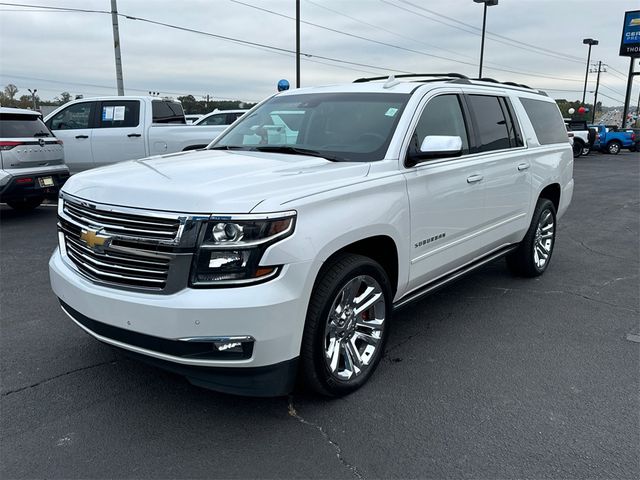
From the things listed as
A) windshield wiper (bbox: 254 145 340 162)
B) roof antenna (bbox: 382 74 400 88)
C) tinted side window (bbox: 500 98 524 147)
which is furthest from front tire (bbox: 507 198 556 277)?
windshield wiper (bbox: 254 145 340 162)

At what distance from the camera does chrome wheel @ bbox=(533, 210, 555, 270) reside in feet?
18.9

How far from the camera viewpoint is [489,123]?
4773 mm

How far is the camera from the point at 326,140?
157 inches

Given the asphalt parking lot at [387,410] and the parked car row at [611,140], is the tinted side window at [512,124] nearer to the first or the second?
the asphalt parking lot at [387,410]

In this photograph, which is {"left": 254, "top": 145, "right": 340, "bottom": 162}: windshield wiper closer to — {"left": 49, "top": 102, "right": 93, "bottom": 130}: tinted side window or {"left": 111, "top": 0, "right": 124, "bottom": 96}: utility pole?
{"left": 49, "top": 102, "right": 93, "bottom": 130}: tinted side window

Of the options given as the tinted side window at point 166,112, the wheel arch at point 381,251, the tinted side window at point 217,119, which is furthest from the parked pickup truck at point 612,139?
the wheel arch at point 381,251

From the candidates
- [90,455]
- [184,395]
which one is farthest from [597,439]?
[90,455]

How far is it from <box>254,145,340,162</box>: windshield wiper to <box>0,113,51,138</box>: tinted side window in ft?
20.4

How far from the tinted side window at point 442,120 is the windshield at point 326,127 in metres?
0.20

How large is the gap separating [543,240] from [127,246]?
186 inches

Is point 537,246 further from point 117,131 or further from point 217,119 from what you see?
point 217,119

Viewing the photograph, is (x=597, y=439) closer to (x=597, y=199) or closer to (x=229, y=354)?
(x=229, y=354)

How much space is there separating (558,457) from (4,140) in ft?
28.6

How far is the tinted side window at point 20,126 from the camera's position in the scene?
842 centimetres
